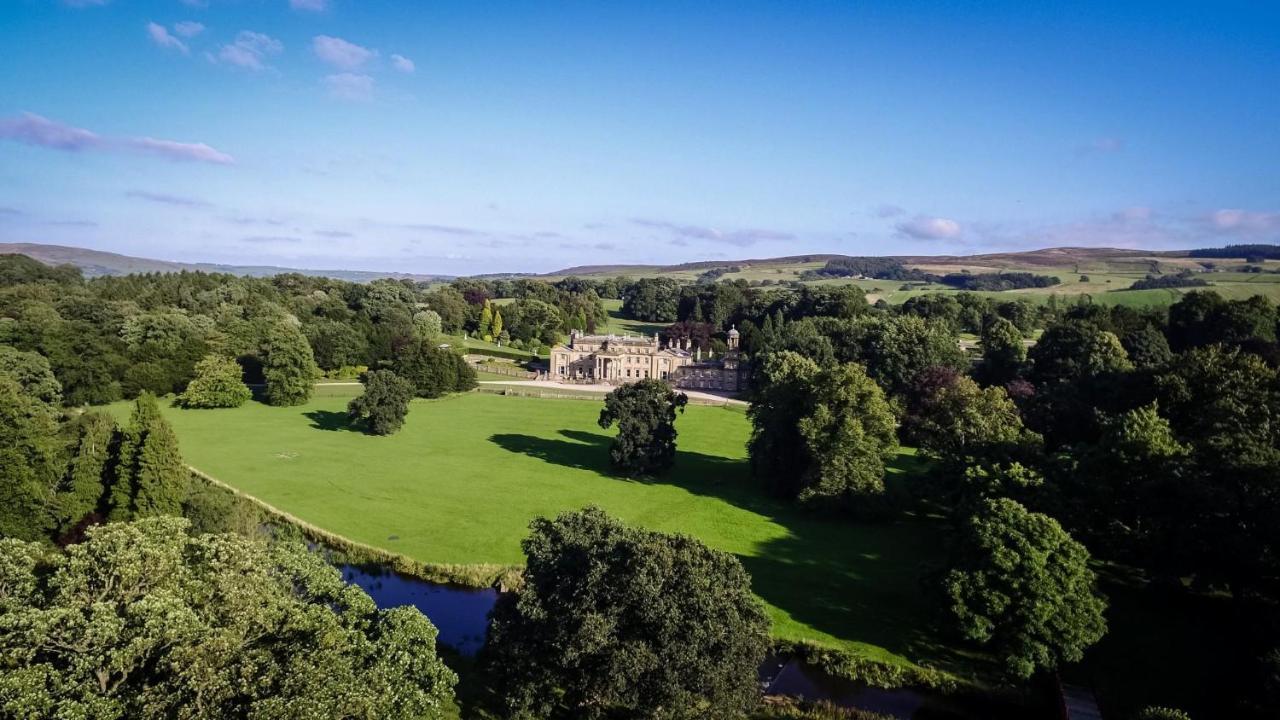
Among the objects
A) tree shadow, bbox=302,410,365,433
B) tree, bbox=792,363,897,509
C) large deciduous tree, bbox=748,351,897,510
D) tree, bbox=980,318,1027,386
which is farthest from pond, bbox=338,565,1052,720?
tree, bbox=980,318,1027,386

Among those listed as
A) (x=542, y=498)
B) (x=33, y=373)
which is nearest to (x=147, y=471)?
(x=542, y=498)

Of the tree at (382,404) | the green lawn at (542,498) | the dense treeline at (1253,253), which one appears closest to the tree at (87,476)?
the green lawn at (542,498)

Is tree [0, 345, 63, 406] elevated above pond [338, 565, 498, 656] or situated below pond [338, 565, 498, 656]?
above

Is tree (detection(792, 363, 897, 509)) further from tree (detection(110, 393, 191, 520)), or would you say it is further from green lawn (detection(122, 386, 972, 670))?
tree (detection(110, 393, 191, 520))

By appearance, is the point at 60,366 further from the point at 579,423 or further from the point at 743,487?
the point at 743,487

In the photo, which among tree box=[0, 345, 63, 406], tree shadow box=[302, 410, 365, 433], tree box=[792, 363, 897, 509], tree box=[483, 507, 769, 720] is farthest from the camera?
tree shadow box=[302, 410, 365, 433]

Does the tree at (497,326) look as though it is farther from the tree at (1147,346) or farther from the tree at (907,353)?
the tree at (1147,346)

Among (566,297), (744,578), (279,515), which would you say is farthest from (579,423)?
(566,297)
